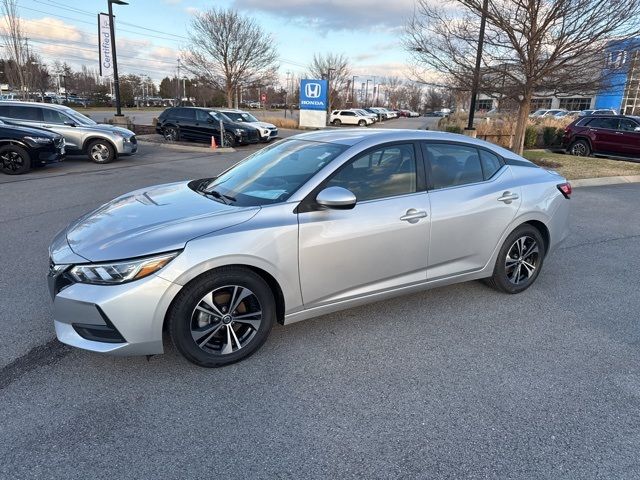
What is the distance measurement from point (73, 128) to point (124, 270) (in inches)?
490

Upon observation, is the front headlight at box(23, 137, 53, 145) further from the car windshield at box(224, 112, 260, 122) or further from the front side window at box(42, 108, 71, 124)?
the car windshield at box(224, 112, 260, 122)

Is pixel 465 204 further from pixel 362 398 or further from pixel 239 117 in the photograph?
pixel 239 117

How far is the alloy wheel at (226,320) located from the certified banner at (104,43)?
20.8 m

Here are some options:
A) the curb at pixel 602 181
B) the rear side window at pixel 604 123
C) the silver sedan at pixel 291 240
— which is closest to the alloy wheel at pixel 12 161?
the silver sedan at pixel 291 240

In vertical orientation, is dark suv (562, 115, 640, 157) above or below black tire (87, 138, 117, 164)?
above

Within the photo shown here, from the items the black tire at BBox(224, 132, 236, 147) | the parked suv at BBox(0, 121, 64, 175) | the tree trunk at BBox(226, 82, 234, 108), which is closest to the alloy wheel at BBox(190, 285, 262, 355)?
the parked suv at BBox(0, 121, 64, 175)

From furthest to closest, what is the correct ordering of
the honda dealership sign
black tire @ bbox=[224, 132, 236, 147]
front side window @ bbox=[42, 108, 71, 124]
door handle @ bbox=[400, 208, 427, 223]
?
the honda dealership sign < black tire @ bbox=[224, 132, 236, 147] < front side window @ bbox=[42, 108, 71, 124] < door handle @ bbox=[400, 208, 427, 223]

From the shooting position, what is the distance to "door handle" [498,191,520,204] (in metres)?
4.12

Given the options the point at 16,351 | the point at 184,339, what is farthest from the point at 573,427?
the point at 16,351

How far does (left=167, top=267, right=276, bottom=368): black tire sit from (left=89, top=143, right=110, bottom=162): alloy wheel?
40.0ft

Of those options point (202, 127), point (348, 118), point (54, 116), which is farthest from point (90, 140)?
point (348, 118)

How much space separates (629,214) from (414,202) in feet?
23.3

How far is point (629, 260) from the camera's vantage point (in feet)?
18.7

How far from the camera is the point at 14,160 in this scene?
35.3 ft
